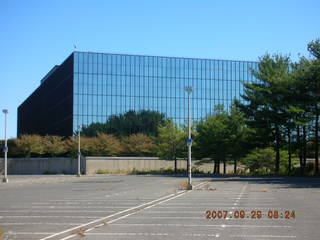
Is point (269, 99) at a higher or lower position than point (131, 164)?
higher

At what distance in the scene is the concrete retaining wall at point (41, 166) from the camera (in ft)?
225

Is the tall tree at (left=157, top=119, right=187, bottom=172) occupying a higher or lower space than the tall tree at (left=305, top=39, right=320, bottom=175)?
lower

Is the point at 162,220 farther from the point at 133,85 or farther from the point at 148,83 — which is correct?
the point at 148,83

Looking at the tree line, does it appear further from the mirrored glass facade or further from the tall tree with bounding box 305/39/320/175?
the mirrored glass facade

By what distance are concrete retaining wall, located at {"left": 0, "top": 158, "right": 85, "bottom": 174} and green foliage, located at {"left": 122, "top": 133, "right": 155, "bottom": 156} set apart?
855 centimetres

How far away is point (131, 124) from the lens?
90.9 m

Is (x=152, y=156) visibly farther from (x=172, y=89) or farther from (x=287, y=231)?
(x=287, y=231)

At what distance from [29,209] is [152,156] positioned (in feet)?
184

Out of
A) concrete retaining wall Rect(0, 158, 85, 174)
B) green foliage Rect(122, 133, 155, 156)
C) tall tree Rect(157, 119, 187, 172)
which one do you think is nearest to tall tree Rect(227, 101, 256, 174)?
tall tree Rect(157, 119, 187, 172)

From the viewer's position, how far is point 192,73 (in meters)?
95.7

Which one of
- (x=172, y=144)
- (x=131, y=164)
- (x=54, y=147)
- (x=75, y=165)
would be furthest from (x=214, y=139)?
(x=54, y=147)
